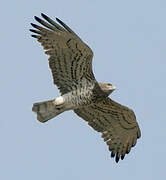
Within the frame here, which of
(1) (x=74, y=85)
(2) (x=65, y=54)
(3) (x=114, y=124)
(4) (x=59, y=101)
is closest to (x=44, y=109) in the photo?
(4) (x=59, y=101)

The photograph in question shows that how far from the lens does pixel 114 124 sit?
1455cm

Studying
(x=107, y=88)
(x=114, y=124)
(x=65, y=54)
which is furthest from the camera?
(x=114, y=124)

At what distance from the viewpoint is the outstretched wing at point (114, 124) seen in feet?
46.7

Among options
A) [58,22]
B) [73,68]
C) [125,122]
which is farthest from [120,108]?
[58,22]

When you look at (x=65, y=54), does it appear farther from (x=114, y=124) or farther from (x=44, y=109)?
(x=114, y=124)

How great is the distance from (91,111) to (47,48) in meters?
2.09

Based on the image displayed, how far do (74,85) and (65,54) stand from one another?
78 cm

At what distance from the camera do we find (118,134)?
47.6ft

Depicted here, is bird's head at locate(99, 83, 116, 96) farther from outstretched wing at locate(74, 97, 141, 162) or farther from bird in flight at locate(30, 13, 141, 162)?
outstretched wing at locate(74, 97, 141, 162)

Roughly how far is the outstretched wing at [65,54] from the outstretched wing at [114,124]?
104 cm

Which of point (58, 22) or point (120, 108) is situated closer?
point (58, 22)

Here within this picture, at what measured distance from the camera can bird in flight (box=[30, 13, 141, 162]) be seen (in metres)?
13.0

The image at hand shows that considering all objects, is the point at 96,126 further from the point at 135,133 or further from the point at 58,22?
the point at 58,22

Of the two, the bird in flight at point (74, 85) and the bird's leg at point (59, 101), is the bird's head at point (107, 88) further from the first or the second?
the bird's leg at point (59, 101)
